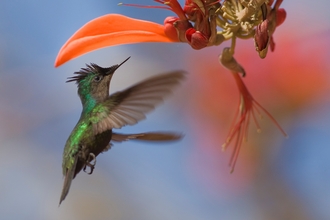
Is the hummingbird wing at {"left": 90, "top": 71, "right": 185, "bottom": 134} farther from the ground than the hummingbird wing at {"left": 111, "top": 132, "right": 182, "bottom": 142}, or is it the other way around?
the hummingbird wing at {"left": 90, "top": 71, "right": 185, "bottom": 134}

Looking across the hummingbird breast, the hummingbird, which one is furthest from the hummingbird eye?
the hummingbird breast

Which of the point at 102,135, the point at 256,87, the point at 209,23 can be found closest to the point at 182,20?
the point at 209,23

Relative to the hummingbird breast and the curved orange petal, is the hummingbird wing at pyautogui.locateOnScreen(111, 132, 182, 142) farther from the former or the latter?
the curved orange petal

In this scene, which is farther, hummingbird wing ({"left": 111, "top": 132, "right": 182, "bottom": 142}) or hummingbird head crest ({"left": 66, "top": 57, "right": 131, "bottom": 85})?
hummingbird wing ({"left": 111, "top": 132, "right": 182, "bottom": 142})

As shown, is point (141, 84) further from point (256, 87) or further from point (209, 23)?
point (256, 87)

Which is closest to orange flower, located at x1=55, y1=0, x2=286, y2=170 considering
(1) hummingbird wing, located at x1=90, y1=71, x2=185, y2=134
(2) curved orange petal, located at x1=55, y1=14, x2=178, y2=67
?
(2) curved orange petal, located at x1=55, y1=14, x2=178, y2=67

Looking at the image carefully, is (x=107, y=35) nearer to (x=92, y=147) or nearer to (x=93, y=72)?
(x=93, y=72)

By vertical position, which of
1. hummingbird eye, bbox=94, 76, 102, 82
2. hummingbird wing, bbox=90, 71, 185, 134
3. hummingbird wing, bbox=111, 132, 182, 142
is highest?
hummingbird eye, bbox=94, 76, 102, 82
